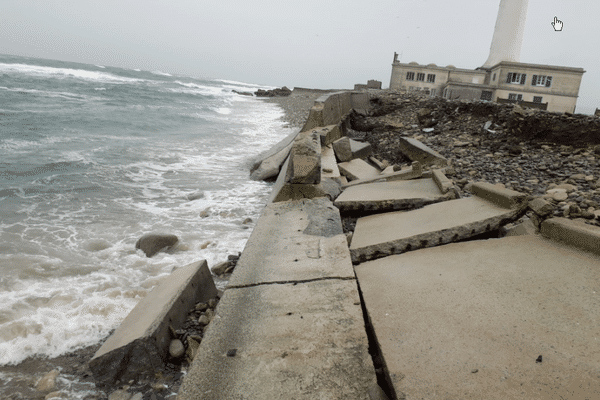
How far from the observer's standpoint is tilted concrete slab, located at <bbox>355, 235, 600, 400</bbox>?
4.00ft

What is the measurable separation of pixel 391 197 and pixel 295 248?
53.4 inches

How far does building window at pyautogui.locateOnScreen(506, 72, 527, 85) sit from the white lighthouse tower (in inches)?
190

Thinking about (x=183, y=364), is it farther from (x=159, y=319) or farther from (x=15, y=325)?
(x=15, y=325)

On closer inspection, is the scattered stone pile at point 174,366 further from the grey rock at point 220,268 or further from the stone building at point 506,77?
the stone building at point 506,77

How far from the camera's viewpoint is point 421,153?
16.8 feet

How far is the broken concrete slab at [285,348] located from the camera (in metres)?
1.29

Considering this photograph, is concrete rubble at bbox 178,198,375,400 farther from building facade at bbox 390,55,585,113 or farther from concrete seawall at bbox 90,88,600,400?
building facade at bbox 390,55,585,113

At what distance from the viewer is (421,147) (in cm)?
525

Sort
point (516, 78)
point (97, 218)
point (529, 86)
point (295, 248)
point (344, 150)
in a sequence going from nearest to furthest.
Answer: point (295, 248)
point (97, 218)
point (344, 150)
point (529, 86)
point (516, 78)

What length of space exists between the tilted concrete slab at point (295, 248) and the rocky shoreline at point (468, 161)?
1.58 feet

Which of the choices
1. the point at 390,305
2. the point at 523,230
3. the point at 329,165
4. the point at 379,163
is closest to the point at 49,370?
the point at 390,305

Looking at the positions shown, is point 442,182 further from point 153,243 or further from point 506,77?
point 506,77

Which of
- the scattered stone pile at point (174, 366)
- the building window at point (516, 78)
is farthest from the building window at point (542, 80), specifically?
the scattered stone pile at point (174, 366)

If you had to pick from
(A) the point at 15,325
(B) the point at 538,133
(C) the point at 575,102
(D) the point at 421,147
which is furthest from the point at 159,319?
(C) the point at 575,102
